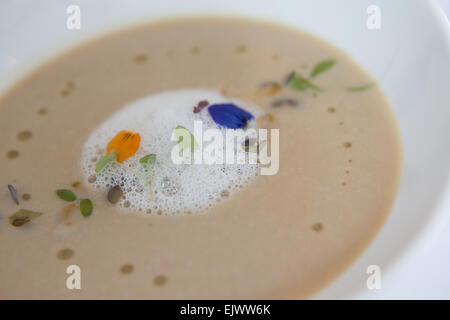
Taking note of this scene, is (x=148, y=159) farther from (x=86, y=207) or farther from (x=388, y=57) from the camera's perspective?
(x=388, y=57)

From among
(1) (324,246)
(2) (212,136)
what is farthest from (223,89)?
(1) (324,246)

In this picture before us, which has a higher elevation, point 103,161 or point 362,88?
point 362,88

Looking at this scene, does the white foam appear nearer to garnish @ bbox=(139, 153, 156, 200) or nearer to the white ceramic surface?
garnish @ bbox=(139, 153, 156, 200)

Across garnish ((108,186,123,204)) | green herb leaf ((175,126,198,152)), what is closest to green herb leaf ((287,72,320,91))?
green herb leaf ((175,126,198,152))

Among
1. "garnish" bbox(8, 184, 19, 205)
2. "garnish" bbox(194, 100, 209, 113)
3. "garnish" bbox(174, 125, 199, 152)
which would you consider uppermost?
"garnish" bbox(194, 100, 209, 113)

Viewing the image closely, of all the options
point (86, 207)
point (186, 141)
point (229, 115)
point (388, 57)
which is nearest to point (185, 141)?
point (186, 141)

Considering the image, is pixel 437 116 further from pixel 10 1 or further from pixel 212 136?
pixel 10 1
